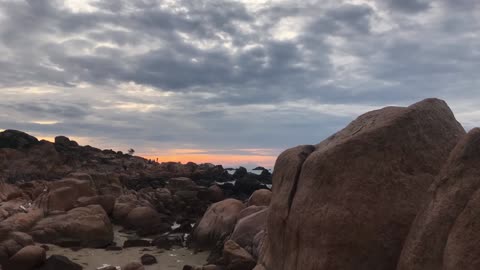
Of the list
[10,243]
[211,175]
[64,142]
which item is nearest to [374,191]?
[10,243]

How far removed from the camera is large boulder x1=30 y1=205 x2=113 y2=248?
584 inches

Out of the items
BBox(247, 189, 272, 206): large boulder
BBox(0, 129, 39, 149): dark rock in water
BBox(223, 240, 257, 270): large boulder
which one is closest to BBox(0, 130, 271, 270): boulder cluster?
BBox(223, 240, 257, 270): large boulder

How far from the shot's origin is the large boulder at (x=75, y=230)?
1484 cm

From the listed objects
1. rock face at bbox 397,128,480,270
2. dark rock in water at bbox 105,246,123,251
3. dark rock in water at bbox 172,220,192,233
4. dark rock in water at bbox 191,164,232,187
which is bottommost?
dark rock in water at bbox 105,246,123,251

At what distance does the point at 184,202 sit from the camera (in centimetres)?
2453

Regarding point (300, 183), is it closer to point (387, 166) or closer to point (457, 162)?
point (387, 166)

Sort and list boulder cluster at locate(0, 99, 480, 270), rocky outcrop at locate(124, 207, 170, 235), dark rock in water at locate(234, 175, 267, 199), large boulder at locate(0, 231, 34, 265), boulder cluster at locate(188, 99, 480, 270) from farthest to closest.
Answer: dark rock in water at locate(234, 175, 267, 199)
rocky outcrop at locate(124, 207, 170, 235)
large boulder at locate(0, 231, 34, 265)
boulder cluster at locate(188, 99, 480, 270)
boulder cluster at locate(0, 99, 480, 270)

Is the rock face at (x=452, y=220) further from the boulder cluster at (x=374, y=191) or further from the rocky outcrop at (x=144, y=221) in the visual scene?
the rocky outcrop at (x=144, y=221)

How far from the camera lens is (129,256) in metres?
13.6

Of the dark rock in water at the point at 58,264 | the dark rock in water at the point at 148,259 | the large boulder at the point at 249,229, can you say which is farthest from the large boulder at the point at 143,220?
the dark rock in water at the point at 58,264

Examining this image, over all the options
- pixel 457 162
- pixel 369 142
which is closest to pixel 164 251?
pixel 369 142

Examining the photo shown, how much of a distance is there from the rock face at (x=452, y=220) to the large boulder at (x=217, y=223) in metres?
10.2

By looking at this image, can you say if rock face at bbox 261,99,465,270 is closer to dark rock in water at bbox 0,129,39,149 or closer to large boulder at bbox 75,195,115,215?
large boulder at bbox 75,195,115,215

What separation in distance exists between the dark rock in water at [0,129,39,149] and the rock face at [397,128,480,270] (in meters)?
51.3
